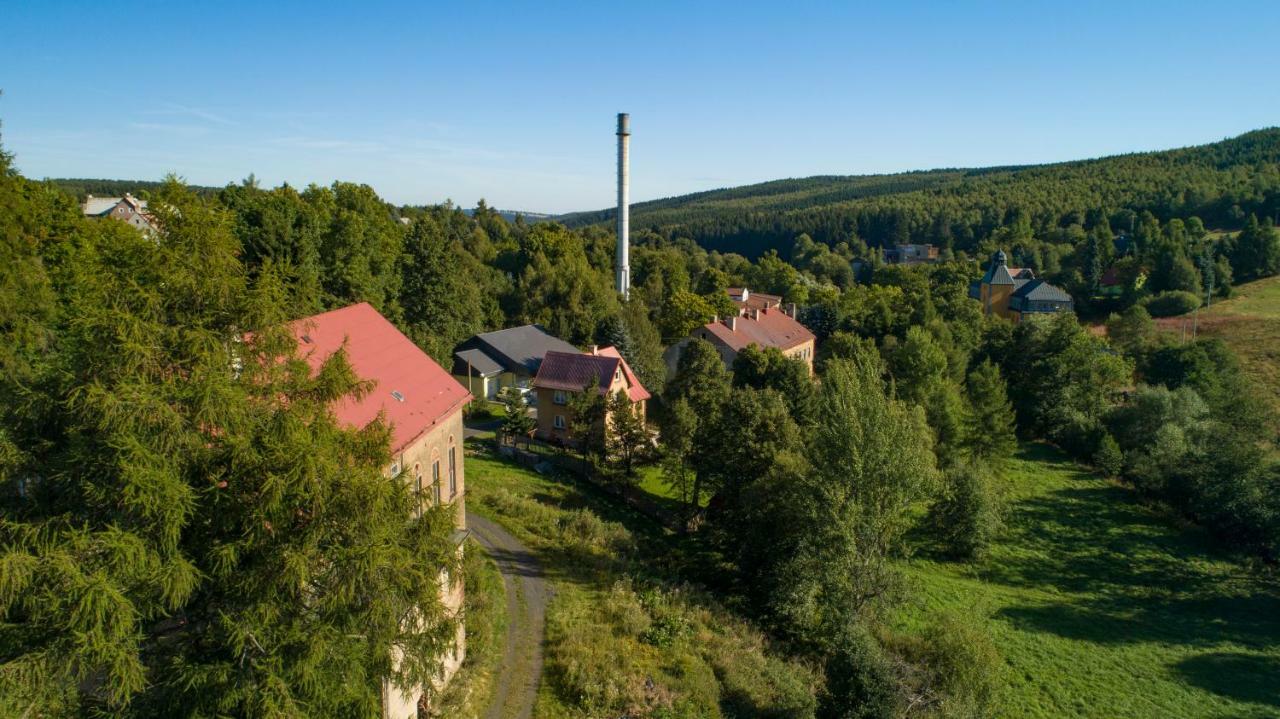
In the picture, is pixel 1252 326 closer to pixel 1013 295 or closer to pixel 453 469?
pixel 1013 295

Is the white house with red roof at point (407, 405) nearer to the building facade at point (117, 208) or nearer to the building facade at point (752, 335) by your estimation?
the building facade at point (752, 335)

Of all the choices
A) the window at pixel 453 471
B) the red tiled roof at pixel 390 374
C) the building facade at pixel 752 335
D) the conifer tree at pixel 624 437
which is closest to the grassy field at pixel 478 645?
the window at pixel 453 471

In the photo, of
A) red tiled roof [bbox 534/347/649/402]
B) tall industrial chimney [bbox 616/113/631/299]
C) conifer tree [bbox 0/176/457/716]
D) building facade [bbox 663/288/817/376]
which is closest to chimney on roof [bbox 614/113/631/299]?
tall industrial chimney [bbox 616/113/631/299]

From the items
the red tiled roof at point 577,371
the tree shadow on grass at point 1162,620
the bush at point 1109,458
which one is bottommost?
the tree shadow on grass at point 1162,620

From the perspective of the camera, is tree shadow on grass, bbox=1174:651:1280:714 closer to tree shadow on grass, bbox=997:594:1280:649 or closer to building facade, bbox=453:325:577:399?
tree shadow on grass, bbox=997:594:1280:649

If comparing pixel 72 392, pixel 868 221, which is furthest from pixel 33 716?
pixel 868 221

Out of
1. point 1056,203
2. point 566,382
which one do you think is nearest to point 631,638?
point 566,382
